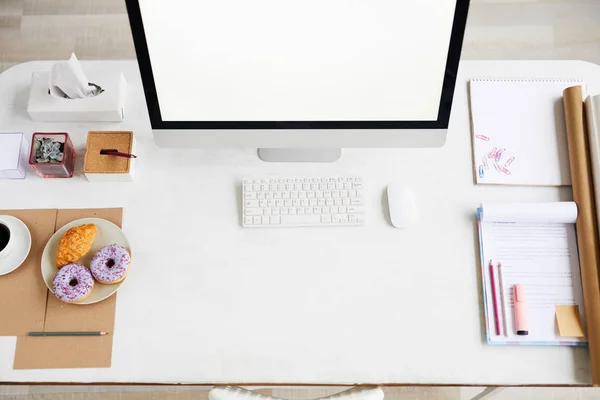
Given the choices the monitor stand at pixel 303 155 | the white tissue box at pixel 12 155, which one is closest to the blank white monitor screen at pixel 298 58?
the monitor stand at pixel 303 155

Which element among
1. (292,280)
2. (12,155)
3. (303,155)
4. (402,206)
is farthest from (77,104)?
(402,206)

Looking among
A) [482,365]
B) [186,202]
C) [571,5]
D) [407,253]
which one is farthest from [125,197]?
[571,5]

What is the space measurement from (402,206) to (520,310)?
1.03 ft

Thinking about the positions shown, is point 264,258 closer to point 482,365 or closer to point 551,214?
point 482,365

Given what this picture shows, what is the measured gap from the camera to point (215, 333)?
3.60ft

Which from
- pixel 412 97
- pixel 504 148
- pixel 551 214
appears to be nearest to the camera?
pixel 412 97

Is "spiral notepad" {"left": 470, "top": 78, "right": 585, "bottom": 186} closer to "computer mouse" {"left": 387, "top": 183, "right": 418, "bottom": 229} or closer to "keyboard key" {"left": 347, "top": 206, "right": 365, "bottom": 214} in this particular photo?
"computer mouse" {"left": 387, "top": 183, "right": 418, "bottom": 229}

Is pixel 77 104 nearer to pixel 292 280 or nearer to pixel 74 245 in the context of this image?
pixel 74 245

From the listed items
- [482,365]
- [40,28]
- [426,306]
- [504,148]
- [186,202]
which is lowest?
A: [482,365]

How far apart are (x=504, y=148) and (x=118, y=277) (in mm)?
882

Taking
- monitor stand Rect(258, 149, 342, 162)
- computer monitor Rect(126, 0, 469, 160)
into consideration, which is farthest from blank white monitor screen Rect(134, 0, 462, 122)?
monitor stand Rect(258, 149, 342, 162)

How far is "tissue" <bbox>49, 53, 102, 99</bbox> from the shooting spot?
1202mm

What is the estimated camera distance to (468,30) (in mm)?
2115

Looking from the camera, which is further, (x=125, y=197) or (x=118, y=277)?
(x=125, y=197)
